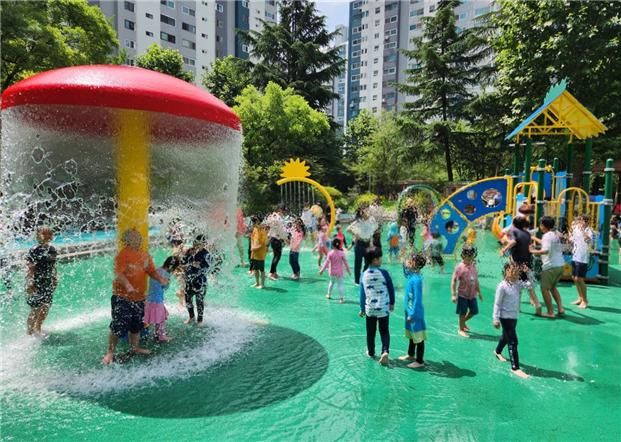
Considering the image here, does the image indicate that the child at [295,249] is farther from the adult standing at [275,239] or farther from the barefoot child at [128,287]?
the barefoot child at [128,287]

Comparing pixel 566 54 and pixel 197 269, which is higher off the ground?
pixel 566 54

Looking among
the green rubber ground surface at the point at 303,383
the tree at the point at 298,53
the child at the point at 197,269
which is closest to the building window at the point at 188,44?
the tree at the point at 298,53

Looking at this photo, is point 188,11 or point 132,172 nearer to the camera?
point 132,172

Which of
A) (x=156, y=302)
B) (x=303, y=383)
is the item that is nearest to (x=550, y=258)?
(x=303, y=383)

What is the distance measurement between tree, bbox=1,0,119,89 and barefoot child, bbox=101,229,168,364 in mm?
13373

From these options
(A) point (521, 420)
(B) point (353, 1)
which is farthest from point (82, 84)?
(B) point (353, 1)

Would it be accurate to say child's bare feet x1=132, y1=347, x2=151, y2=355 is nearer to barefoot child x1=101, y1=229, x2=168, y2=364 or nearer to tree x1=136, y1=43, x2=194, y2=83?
barefoot child x1=101, y1=229, x2=168, y2=364

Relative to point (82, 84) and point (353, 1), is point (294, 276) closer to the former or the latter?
point (82, 84)

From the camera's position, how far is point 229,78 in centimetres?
3344

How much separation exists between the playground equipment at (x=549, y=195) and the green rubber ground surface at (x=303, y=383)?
367 cm

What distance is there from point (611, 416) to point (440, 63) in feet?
93.8

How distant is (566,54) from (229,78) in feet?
76.4

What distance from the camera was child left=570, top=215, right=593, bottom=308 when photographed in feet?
28.2

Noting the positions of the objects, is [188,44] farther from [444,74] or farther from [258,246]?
[258,246]
